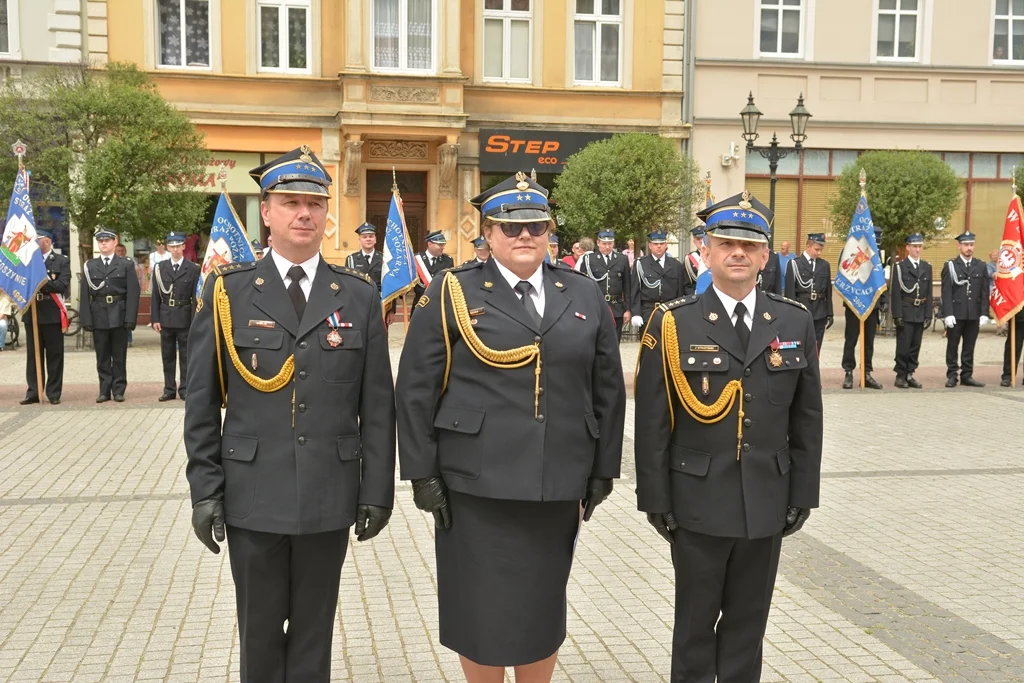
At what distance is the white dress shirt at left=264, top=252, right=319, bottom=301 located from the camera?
3902mm

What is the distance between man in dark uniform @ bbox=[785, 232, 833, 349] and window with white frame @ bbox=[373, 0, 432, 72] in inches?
467

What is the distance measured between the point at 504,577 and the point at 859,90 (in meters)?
25.8

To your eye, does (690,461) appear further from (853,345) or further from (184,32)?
(184,32)

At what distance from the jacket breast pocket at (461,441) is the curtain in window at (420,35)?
869 inches

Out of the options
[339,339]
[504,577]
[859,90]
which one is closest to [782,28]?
[859,90]

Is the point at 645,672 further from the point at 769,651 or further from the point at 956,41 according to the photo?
the point at 956,41

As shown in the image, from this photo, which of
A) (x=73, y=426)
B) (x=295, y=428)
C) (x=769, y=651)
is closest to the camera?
(x=295, y=428)

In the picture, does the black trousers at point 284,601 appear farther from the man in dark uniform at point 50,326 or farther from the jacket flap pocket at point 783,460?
the man in dark uniform at point 50,326

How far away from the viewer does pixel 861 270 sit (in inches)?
618

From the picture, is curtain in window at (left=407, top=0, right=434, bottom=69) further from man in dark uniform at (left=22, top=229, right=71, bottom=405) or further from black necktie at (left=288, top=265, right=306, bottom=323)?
black necktie at (left=288, top=265, right=306, bottom=323)

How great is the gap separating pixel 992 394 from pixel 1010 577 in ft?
30.7

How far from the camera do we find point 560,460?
3885mm

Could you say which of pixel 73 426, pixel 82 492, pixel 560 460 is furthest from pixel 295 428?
pixel 73 426

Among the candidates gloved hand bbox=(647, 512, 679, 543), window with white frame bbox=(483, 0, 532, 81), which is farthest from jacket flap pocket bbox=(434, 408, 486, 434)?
window with white frame bbox=(483, 0, 532, 81)
